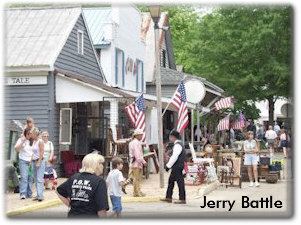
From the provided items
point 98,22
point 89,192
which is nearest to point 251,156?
point 98,22

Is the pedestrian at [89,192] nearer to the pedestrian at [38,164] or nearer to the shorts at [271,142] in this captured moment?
the pedestrian at [38,164]

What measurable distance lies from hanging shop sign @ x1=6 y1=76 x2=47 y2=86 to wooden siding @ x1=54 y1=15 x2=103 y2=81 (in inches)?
24.2

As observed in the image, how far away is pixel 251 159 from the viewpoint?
60.7ft

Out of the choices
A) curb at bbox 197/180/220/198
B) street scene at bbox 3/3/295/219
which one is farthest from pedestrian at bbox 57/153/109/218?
curb at bbox 197/180/220/198

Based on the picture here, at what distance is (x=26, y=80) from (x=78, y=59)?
2.81 meters

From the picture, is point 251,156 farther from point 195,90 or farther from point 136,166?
point 136,166

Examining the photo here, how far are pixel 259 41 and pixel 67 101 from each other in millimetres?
19096

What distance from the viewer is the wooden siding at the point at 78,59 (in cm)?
2111

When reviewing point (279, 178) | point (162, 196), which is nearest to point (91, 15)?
point (279, 178)

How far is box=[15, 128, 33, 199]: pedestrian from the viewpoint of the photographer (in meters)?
14.2

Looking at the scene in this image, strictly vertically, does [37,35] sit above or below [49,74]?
above

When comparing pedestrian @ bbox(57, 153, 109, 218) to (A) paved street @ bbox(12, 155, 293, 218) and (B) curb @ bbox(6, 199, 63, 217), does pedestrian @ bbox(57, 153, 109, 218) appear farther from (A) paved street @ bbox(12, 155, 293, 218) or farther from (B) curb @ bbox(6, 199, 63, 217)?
(B) curb @ bbox(6, 199, 63, 217)

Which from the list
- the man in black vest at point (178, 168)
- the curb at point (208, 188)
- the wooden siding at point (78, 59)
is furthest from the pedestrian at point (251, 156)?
the wooden siding at point (78, 59)

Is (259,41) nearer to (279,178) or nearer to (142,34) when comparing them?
(142,34)
